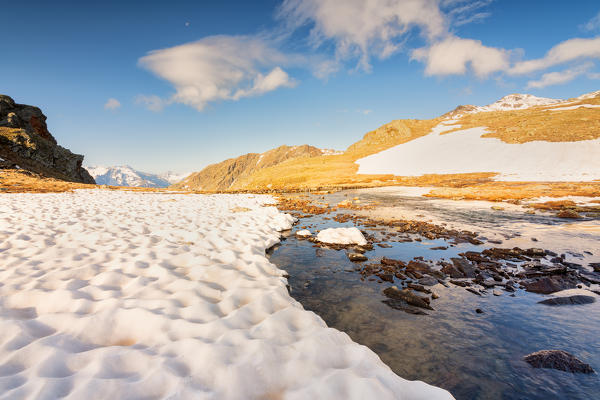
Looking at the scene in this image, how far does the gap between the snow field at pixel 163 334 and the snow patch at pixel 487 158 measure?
6178cm

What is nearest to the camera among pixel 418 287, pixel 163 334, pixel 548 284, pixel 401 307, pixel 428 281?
pixel 163 334

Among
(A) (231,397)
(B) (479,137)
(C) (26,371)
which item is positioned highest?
(B) (479,137)

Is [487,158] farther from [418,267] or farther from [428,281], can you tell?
[428,281]

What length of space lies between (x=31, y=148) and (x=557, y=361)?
74359 millimetres

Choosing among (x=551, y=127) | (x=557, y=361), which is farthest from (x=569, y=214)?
(x=551, y=127)

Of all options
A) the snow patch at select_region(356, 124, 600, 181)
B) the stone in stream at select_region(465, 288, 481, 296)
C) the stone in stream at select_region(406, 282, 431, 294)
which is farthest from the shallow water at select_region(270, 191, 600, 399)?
the snow patch at select_region(356, 124, 600, 181)

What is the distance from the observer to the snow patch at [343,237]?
13.6 m

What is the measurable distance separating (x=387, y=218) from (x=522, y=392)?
1703 centimetres

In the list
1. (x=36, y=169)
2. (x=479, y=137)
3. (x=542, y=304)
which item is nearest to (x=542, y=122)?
(x=479, y=137)

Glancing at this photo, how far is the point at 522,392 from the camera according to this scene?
4.63 meters

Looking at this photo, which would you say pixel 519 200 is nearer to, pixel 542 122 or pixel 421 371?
pixel 421 371

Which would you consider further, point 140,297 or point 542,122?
point 542,122

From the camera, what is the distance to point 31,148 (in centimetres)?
4609

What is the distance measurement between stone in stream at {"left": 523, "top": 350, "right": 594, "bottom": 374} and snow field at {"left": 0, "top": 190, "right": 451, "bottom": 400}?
3.93 m
